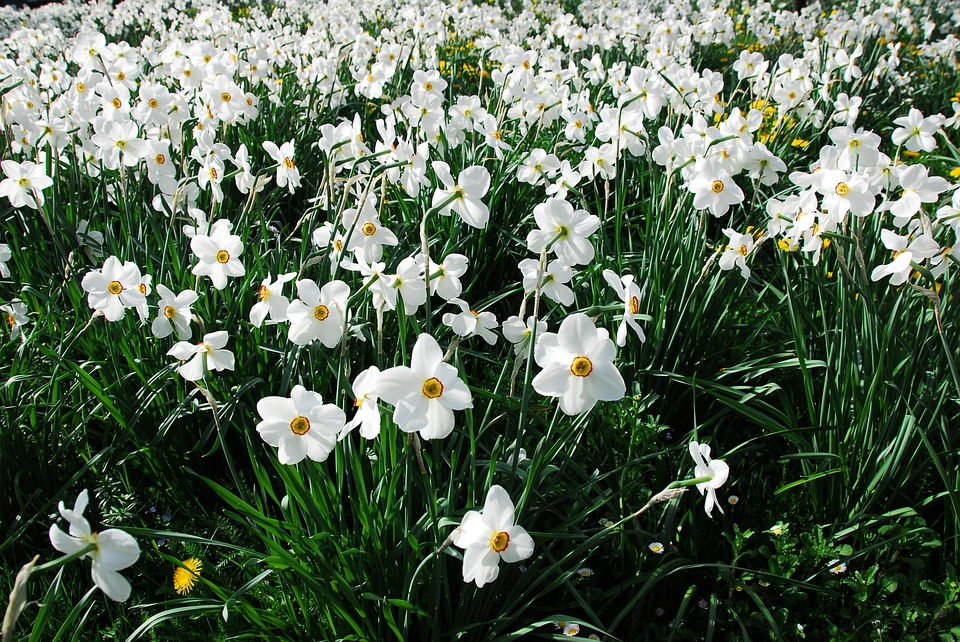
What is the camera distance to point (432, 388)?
1.22 metres

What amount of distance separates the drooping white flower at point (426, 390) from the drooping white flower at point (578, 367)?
0.15 metres

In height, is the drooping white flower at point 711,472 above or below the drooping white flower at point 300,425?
below

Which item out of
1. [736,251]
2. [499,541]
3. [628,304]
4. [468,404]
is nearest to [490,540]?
[499,541]

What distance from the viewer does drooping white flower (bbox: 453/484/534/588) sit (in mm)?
1287

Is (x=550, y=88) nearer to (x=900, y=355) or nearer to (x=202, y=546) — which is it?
(x=900, y=355)

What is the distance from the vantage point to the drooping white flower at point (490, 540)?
1287 mm

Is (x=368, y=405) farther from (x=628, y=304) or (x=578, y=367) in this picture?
(x=628, y=304)

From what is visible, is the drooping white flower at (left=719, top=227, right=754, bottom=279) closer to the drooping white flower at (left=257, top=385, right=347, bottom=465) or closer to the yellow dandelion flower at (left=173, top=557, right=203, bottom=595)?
the drooping white flower at (left=257, top=385, right=347, bottom=465)

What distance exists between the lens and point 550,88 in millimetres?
3758

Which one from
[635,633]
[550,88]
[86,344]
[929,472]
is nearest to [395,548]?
[635,633]

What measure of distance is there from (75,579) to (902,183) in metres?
2.68

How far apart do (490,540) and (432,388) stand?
32 cm

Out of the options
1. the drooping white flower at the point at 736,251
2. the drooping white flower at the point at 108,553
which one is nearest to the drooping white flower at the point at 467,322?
the drooping white flower at the point at 108,553

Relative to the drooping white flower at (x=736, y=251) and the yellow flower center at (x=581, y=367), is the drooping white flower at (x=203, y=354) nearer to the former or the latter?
the yellow flower center at (x=581, y=367)
